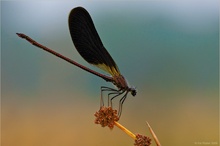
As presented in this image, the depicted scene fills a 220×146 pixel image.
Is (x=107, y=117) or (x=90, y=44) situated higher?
(x=90, y=44)

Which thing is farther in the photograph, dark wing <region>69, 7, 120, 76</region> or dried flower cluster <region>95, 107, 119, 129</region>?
A: dark wing <region>69, 7, 120, 76</region>

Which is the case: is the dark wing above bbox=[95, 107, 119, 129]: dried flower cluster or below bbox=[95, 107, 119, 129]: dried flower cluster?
above

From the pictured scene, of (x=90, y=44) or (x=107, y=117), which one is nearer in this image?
(x=107, y=117)

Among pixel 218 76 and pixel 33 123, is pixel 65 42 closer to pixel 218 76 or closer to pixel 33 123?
pixel 33 123
